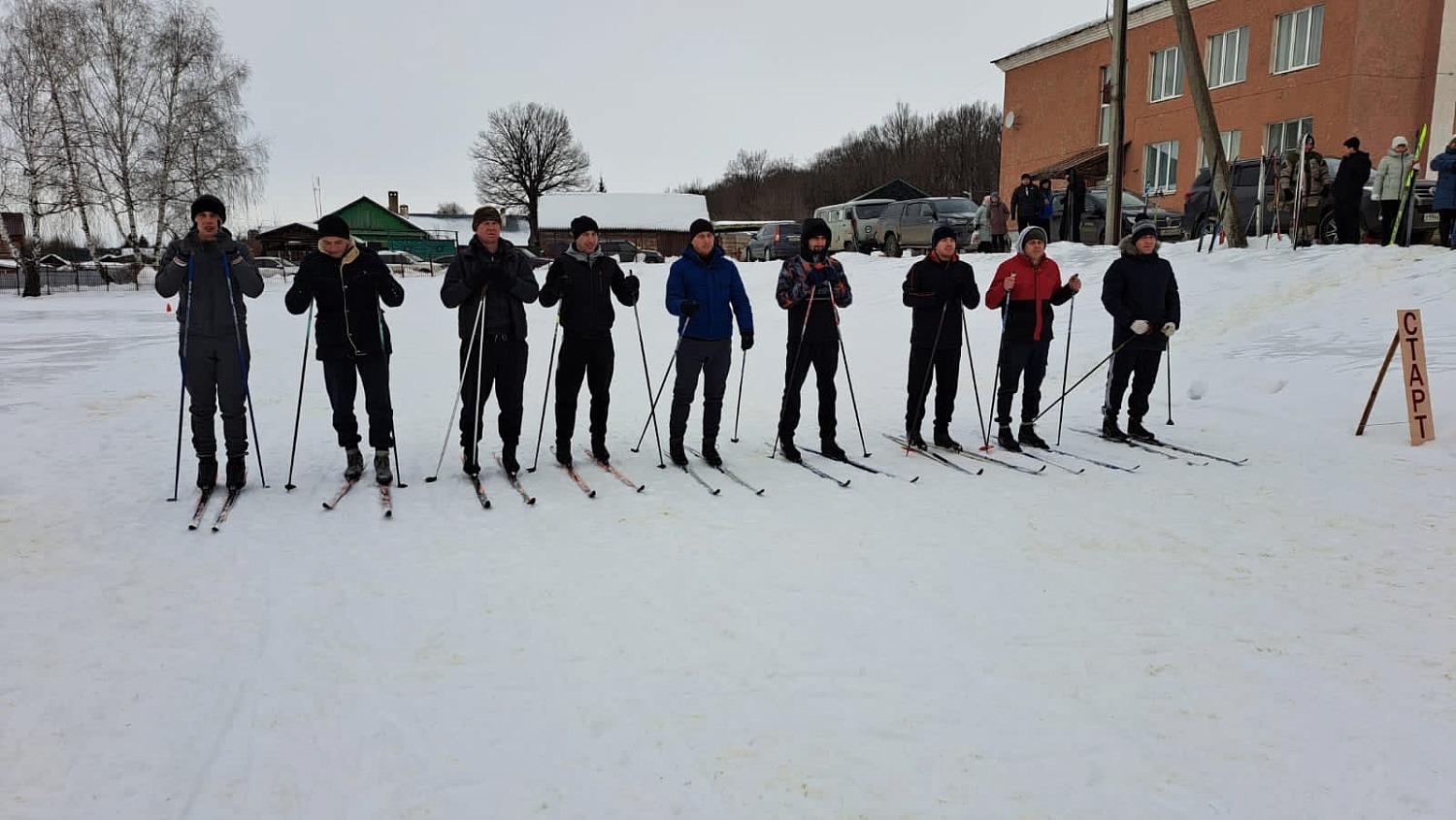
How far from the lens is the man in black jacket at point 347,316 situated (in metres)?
5.68

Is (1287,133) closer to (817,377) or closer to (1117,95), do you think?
(1117,95)

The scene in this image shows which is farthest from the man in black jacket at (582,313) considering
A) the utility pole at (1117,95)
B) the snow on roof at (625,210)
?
the snow on roof at (625,210)

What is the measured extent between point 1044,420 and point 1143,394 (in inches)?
46.3

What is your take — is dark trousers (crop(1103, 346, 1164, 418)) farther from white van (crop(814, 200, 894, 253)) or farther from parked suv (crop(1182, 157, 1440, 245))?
white van (crop(814, 200, 894, 253))

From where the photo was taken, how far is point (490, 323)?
19.6 ft

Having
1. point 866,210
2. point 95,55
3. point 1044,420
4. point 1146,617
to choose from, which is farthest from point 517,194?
point 1146,617

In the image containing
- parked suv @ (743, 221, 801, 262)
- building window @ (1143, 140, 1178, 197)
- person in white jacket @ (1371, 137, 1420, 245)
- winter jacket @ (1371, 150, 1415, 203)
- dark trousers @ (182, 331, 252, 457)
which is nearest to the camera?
dark trousers @ (182, 331, 252, 457)

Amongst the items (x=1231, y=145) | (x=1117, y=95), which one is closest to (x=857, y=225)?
(x=1117, y=95)

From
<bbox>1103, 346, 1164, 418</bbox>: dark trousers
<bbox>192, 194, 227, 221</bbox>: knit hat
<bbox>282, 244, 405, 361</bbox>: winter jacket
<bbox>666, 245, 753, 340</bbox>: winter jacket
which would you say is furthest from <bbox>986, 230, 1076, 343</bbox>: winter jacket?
<bbox>192, 194, 227, 221</bbox>: knit hat

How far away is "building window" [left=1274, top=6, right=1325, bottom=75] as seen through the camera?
810 inches

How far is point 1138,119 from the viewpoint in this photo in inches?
1000

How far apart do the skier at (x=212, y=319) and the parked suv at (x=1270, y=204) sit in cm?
1309

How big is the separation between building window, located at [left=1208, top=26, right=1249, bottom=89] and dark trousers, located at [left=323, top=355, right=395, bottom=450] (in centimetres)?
2377

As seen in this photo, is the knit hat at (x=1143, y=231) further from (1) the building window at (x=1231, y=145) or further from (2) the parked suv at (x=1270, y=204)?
(1) the building window at (x=1231, y=145)
